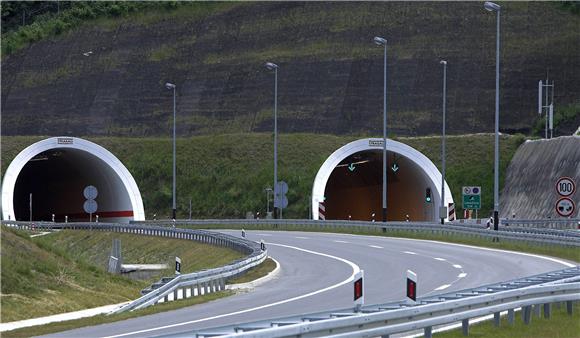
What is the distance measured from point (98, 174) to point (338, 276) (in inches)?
1664

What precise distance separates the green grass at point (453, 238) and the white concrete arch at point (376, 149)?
300 centimetres

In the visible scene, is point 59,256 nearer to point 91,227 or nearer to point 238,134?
point 91,227

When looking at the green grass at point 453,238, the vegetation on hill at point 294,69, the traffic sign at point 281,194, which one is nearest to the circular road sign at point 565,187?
the green grass at point 453,238

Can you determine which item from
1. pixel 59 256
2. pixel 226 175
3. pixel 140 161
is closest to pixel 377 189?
pixel 226 175

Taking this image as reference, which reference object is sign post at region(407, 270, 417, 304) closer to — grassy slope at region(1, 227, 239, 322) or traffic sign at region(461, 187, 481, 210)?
grassy slope at region(1, 227, 239, 322)

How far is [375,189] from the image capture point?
261ft

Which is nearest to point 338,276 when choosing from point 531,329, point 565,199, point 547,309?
point 565,199

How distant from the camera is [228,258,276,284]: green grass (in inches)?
1304

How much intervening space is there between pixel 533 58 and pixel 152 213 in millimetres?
27900

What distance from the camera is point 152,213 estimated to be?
8125cm

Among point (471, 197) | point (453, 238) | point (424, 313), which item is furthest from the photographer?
point (471, 197)

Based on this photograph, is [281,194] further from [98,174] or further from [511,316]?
[511,316]

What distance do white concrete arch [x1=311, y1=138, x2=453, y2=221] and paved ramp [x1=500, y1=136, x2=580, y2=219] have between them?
5.25m

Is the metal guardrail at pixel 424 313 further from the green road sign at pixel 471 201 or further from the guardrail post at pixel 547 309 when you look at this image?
the green road sign at pixel 471 201
